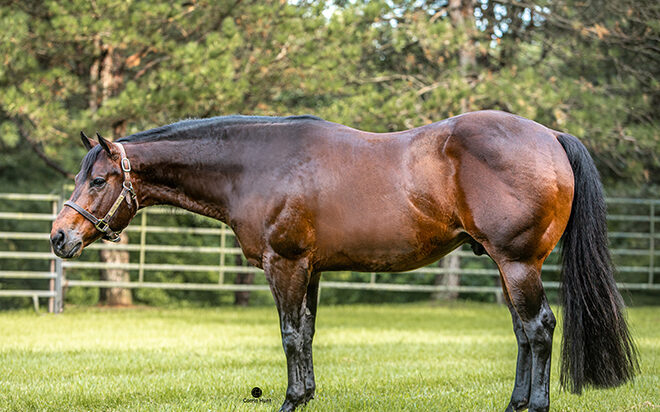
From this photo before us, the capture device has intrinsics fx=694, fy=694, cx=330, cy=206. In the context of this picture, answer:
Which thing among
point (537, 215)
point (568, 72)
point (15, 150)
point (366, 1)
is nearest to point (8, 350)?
point (537, 215)

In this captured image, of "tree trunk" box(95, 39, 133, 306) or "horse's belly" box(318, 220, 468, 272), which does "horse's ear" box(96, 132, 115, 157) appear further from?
"tree trunk" box(95, 39, 133, 306)

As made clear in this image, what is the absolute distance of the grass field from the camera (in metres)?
4.51

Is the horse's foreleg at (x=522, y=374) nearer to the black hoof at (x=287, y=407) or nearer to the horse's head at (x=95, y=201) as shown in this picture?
the black hoof at (x=287, y=407)

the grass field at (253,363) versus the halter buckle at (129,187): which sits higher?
the halter buckle at (129,187)

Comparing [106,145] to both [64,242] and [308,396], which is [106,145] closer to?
[64,242]

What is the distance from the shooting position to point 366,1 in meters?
12.0

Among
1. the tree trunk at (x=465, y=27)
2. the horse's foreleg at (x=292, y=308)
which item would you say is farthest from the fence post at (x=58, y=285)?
the horse's foreleg at (x=292, y=308)

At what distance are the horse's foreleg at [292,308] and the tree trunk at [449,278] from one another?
9.14 metres

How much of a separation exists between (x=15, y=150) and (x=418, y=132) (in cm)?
1332

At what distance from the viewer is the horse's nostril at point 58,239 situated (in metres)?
4.15

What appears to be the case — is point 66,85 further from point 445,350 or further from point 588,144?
point 588,144

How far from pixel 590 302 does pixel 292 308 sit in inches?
67.2

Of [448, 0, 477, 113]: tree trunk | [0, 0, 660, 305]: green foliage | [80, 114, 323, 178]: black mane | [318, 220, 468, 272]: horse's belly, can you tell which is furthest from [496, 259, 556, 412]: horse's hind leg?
[448, 0, 477, 113]: tree trunk

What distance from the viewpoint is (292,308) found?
161 inches
